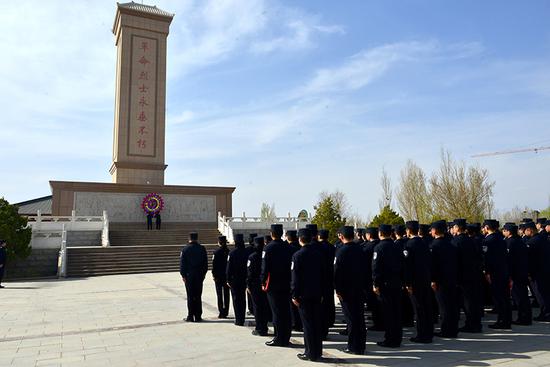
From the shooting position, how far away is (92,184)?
24609 millimetres

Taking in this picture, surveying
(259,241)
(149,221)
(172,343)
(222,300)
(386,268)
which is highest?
(149,221)

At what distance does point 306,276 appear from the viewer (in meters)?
5.00

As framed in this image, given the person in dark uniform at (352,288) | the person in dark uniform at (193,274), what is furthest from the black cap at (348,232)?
the person in dark uniform at (193,274)

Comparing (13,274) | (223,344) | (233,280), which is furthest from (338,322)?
(13,274)

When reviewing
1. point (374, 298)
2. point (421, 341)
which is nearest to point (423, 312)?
point (421, 341)

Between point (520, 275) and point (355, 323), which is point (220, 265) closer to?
point (355, 323)

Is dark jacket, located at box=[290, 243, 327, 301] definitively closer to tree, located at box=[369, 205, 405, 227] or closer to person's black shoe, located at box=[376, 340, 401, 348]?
person's black shoe, located at box=[376, 340, 401, 348]

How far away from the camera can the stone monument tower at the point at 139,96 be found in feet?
85.6

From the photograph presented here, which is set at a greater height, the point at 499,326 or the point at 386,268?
the point at 386,268

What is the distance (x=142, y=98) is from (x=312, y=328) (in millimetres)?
24650

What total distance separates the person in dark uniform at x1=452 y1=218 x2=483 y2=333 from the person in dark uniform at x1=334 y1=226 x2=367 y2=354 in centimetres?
192

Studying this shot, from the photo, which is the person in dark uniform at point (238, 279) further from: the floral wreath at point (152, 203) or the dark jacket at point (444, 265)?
the floral wreath at point (152, 203)

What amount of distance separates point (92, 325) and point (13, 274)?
1043cm

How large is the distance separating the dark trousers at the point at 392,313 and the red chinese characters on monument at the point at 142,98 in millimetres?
23499
